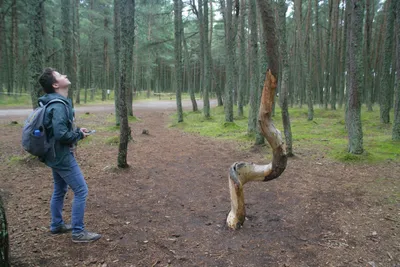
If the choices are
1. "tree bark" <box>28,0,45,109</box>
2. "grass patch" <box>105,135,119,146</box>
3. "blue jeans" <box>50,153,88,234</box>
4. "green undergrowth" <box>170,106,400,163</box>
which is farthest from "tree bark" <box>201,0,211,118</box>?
"blue jeans" <box>50,153,88,234</box>

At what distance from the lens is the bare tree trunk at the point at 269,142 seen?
3.92 metres

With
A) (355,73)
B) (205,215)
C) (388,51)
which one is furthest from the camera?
(388,51)

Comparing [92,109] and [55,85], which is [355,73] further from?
[92,109]

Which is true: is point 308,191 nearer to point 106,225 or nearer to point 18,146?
point 106,225

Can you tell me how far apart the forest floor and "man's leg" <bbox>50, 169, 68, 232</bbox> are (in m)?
0.17

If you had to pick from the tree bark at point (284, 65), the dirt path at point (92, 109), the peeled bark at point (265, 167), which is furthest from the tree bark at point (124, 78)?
the dirt path at point (92, 109)

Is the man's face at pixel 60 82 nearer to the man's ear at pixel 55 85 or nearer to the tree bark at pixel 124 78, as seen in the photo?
the man's ear at pixel 55 85

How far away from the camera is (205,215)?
4922 mm

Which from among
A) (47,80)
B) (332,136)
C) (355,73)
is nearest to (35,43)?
(47,80)

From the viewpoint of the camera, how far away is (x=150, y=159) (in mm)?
8594

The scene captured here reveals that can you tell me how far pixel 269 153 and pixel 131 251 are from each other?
244 inches

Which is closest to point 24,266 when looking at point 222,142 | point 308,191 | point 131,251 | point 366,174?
point 131,251

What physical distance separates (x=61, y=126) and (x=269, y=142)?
2.95 m

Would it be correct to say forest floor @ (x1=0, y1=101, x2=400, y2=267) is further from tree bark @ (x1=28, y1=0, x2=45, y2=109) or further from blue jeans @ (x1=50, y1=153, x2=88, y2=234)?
tree bark @ (x1=28, y1=0, x2=45, y2=109)
